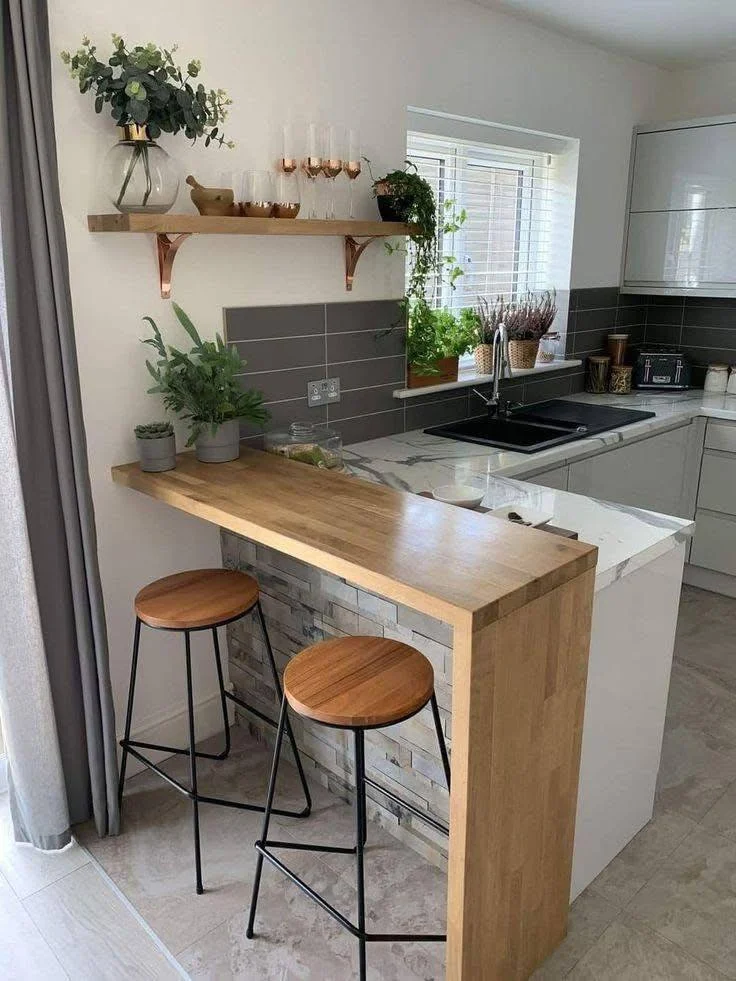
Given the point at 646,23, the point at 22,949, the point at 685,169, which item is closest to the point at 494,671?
the point at 22,949

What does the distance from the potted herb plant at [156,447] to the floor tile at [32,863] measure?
3.62 ft

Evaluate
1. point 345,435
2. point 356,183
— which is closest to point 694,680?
point 345,435

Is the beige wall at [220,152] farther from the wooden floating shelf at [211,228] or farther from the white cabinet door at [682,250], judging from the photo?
the white cabinet door at [682,250]

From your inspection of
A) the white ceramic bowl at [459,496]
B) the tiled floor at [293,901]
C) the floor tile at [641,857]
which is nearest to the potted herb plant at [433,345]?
the white ceramic bowl at [459,496]

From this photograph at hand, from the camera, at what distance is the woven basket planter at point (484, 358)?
134 inches

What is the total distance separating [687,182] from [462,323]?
149cm

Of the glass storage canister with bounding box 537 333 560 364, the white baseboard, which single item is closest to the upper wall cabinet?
the glass storage canister with bounding box 537 333 560 364

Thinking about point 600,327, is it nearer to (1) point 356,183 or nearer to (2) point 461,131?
(2) point 461,131

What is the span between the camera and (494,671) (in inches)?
55.6

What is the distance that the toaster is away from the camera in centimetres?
405

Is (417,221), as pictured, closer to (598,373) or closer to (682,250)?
(598,373)

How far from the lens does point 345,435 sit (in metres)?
2.89

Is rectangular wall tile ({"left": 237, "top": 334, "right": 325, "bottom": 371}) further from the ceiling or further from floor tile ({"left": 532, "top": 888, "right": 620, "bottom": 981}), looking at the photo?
floor tile ({"left": 532, "top": 888, "right": 620, "bottom": 981})

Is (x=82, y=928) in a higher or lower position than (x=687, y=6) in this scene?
lower
